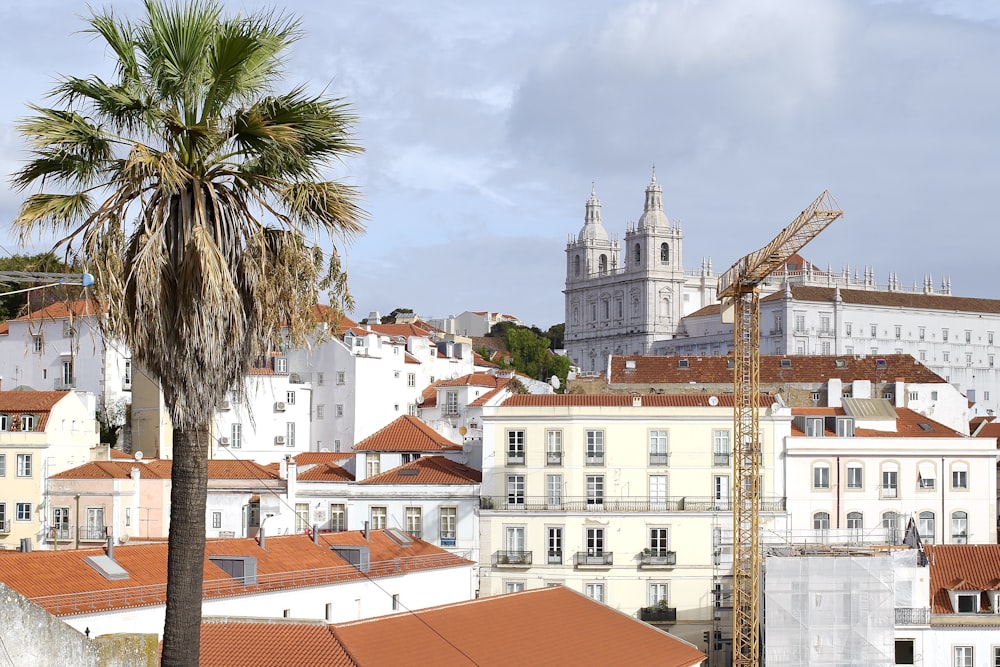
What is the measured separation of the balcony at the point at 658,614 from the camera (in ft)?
184

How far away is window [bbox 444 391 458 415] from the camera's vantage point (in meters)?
82.2

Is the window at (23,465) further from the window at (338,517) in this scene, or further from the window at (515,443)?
the window at (515,443)

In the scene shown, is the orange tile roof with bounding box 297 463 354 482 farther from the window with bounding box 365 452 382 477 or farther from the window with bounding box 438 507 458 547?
the window with bounding box 438 507 458 547

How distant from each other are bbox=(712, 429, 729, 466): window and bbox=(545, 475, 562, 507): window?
6.55 metres

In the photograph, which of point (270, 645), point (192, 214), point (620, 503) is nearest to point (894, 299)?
point (620, 503)

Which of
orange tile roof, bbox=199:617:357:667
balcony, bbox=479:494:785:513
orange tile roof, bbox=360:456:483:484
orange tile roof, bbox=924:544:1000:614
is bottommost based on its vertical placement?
orange tile roof, bbox=924:544:1000:614

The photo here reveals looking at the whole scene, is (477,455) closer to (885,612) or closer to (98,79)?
(885,612)

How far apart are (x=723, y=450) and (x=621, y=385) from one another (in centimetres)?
3536

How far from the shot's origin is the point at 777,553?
53.1 m

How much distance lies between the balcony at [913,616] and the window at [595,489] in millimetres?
13738

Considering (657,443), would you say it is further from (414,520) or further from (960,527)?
(960,527)

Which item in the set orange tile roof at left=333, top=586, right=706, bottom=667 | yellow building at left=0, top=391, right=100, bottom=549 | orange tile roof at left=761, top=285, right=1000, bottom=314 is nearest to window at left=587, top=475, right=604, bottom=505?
orange tile roof at left=333, top=586, right=706, bottom=667

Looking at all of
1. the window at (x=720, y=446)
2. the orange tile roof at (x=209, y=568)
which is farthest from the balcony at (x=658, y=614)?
the orange tile roof at (x=209, y=568)

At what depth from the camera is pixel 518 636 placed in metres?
36.6
